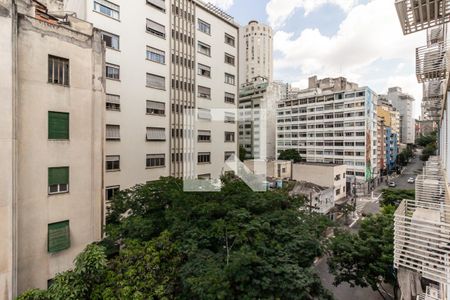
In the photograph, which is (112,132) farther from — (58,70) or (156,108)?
(58,70)

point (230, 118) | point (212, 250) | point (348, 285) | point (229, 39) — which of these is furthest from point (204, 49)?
point (348, 285)

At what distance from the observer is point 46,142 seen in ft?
32.9

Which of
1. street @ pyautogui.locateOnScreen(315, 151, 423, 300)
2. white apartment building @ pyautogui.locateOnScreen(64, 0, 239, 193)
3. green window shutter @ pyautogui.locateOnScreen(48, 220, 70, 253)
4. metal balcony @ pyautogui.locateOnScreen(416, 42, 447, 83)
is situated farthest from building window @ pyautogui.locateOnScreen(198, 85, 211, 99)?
street @ pyautogui.locateOnScreen(315, 151, 423, 300)

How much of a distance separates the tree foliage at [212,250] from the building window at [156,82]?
1123 centimetres

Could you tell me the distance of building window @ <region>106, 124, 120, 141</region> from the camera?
1708 centimetres

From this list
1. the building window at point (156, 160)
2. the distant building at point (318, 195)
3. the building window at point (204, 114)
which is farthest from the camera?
the distant building at point (318, 195)

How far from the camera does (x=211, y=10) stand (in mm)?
23281

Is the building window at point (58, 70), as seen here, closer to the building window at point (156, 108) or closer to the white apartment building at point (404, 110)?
the building window at point (156, 108)

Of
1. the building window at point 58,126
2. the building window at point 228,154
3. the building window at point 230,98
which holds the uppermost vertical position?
the building window at point 230,98

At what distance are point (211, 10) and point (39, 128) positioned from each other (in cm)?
1953

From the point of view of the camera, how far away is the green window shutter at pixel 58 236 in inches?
398

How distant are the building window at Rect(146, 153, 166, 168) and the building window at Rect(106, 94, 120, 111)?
4.43 meters

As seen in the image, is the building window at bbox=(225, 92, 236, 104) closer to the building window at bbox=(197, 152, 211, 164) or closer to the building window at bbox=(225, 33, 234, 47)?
the building window at bbox=(225, 33, 234, 47)

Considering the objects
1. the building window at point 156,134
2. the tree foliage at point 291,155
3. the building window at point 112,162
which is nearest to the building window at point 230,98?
the building window at point 156,134
